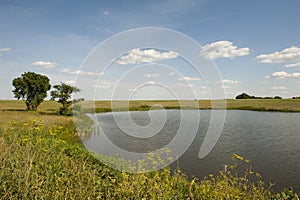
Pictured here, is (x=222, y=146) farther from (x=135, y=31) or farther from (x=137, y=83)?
(x=135, y=31)

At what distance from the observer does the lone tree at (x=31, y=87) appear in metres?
36.9

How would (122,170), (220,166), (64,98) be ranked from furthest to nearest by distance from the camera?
(64,98), (220,166), (122,170)

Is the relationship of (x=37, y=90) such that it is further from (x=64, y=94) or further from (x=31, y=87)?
(x=64, y=94)

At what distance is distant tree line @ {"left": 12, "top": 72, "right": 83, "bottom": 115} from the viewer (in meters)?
32.9

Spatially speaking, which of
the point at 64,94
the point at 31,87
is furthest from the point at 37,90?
the point at 64,94

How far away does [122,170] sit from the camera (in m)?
6.57

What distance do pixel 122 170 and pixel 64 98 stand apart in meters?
28.8

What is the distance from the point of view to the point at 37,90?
38.6 meters

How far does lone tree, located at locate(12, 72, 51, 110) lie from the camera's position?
3688 cm

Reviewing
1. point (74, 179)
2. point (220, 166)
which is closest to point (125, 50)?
point (74, 179)

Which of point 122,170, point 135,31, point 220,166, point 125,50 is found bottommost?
point 220,166

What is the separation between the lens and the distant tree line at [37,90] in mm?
32912

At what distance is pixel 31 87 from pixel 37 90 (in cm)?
122

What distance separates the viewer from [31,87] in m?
37.6
